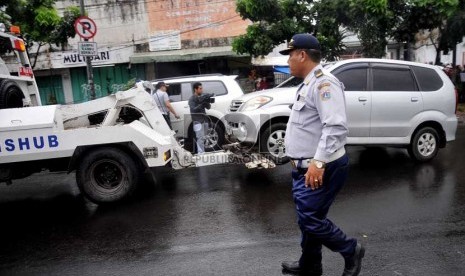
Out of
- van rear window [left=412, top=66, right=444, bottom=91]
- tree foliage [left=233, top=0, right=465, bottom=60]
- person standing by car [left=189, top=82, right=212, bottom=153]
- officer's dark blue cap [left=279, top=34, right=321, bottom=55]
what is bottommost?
person standing by car [left=189, top=82, right=212, bottom=153]

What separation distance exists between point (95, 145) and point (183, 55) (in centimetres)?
1405

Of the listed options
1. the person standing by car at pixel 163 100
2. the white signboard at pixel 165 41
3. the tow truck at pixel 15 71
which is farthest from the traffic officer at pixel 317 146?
the white signboard at pixel 165 41

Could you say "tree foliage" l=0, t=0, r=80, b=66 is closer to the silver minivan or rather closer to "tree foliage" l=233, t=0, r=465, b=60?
"tree foliage" l=233, t=0, r=465, b=60

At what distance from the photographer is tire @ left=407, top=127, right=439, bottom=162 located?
7.27 meters

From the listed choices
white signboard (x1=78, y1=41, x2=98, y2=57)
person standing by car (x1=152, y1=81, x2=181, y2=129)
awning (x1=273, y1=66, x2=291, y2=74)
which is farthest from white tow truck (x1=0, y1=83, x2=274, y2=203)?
awning (x1=273, y1=66, x2=291, y2=74)

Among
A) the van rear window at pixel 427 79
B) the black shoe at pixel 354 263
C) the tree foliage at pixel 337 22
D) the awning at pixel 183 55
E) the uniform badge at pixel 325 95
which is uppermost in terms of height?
the tree foliage at pixel 337 22

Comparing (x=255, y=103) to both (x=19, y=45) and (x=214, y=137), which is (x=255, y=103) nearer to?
(x=214, y=137)

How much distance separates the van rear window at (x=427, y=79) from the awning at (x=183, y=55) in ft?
39.5

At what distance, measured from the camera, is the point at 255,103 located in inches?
283

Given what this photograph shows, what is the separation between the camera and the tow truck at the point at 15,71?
6.59 metres

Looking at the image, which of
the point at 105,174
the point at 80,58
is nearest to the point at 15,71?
the point at 105,174

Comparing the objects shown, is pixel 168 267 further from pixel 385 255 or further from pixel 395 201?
pixel 395 201

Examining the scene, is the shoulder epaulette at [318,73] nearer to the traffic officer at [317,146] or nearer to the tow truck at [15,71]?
the traffic officer at [317,146]

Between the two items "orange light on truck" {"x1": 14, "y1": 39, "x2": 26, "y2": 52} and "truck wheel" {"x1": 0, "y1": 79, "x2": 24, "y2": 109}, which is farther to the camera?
"orange light on truck" {"x1": 14, "y1": 39, "x2": 26, "y2": 52}
